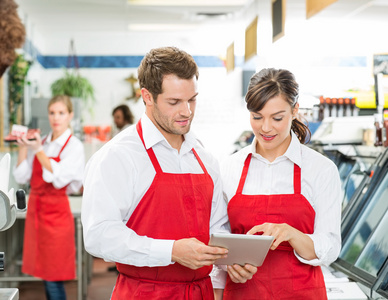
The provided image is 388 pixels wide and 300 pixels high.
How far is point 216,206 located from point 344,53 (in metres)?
10.4

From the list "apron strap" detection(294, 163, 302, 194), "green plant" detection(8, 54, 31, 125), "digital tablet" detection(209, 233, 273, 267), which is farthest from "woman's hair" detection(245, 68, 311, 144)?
"green plant" detection(8, 54, 31, 125)

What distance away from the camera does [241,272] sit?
84.7 inches

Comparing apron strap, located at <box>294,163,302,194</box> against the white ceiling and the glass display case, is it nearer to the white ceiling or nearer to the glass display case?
the glass display case

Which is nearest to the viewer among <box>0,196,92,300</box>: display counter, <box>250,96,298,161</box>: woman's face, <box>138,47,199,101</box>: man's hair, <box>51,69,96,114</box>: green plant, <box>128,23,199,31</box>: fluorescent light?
<box>138,47,199,101</box>: man's hair

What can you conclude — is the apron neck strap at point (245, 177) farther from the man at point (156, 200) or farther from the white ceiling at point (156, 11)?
the white ceiling at point (156, 11)

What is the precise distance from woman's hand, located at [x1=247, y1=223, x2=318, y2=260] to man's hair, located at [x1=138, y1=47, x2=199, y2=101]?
2.05 ft

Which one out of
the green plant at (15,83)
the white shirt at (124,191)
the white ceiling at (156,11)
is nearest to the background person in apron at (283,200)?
the white shirt at (124,191)

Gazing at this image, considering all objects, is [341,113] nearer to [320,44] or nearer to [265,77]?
[265,77]

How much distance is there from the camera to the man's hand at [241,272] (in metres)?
2.13

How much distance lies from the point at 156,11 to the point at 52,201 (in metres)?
5.11

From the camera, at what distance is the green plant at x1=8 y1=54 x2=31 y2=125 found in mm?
7504

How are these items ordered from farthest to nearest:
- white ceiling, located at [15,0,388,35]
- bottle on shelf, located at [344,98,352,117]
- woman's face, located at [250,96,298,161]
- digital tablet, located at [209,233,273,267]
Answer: white ceiling, located at [15,0,388,35] → bottle on shelf, located at [344,98,352,117] → woman's face, located at [250,96,298,161] → digital tablet, located at [209,233,273,267]

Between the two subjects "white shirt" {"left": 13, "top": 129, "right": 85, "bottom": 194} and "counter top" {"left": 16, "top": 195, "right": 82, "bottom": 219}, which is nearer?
"white shirt" {"left": 13, "top": 129, "right": 85, "bottom": 194}

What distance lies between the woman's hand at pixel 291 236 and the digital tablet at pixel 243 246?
0.10m
